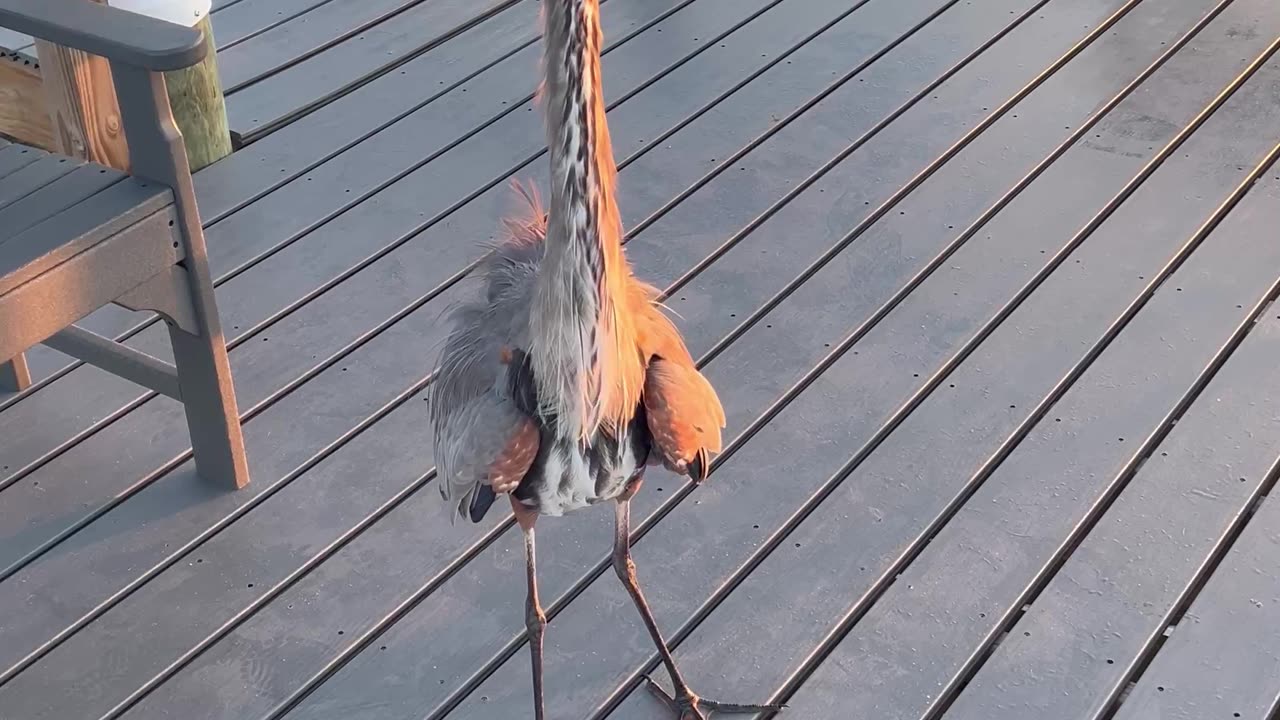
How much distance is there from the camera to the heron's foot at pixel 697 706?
2051 mm

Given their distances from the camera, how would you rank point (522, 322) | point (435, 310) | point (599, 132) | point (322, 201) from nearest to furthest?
point (599, 132), point (522, 322), point (435, 310), point (322, 201)

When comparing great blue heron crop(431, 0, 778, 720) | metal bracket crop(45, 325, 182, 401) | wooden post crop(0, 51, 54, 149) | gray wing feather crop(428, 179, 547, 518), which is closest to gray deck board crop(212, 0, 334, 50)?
wooden post crop(0, 51, 54, 149)

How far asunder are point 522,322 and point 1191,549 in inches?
46.0

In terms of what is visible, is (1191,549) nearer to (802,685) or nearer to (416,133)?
(802,685)

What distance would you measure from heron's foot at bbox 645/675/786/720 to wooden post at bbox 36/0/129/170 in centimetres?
152

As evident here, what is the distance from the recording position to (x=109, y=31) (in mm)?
2111

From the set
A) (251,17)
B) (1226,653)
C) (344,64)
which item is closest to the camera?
(1226,653)

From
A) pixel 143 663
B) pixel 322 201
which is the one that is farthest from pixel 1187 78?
pixel 143 663

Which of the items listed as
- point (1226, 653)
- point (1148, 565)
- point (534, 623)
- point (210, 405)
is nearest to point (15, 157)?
point (210, 405)

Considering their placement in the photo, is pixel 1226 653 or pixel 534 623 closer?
pixel 534 623

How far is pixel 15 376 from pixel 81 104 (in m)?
0.59

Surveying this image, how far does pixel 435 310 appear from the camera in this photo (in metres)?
2.82

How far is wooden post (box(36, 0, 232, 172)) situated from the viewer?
110 inches

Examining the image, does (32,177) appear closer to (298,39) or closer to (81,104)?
(81,104)
